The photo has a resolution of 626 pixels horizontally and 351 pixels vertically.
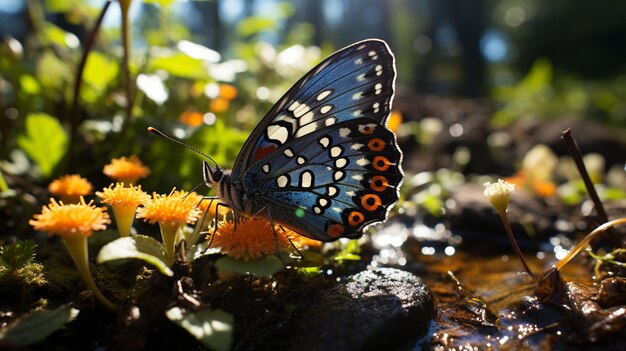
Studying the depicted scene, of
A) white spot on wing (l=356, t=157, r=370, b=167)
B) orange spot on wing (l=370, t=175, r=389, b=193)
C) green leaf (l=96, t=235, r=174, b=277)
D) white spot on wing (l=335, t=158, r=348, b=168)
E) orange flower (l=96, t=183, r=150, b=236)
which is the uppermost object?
white spot on wing (l=335, t=158, r=348, b=168)

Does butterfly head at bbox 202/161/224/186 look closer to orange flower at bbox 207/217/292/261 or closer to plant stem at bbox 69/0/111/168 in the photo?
orange flower at bbox 207/217/292/261

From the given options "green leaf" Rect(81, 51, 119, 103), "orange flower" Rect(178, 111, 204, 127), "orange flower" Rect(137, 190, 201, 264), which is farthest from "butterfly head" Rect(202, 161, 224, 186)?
"green leaf" Rect(81, 51, 119, 103)

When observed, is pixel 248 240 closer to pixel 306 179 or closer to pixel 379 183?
pixel 306 179

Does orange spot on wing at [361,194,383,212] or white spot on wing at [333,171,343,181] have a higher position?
white spot on wing at [333,171,343,181]

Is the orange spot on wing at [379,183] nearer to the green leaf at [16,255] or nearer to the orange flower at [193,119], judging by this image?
the green leaf at [16,255]

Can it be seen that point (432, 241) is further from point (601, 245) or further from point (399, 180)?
point (399, 180)

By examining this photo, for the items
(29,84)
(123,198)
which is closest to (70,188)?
(123,198)
